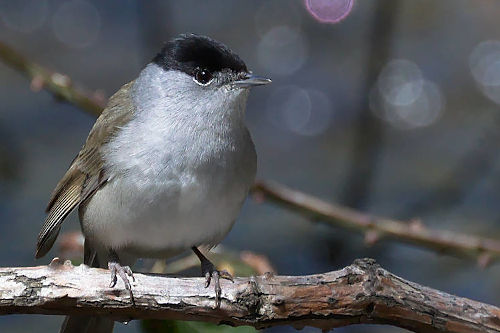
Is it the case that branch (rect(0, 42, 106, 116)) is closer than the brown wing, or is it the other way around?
the brown wing

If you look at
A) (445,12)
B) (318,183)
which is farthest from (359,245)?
(445,12)

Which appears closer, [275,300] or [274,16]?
[275,300]

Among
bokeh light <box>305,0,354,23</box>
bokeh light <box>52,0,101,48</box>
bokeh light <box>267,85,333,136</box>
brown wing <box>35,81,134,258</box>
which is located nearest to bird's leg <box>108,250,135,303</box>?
brown wing <box>35,81,134,258</box>

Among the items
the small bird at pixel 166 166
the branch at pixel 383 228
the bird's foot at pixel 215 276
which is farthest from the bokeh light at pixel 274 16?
the bird's foot at pixel 215 276

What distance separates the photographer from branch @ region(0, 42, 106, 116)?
4820 millimetres

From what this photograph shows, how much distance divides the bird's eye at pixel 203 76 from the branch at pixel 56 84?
0.91 meters

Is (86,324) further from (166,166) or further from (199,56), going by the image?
(199,56)

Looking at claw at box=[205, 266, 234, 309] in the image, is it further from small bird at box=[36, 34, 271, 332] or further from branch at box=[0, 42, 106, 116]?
branch at box=[0, 42, 106, 116]

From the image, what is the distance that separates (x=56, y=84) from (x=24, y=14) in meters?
5.92

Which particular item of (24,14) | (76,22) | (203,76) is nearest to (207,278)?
(203,76)

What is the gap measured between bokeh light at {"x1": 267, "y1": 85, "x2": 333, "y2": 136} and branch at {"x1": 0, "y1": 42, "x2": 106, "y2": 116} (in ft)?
14.0

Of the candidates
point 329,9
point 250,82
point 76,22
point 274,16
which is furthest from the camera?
point 76,22

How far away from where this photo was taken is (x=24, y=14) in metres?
10.4

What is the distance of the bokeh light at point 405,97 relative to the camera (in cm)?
895
